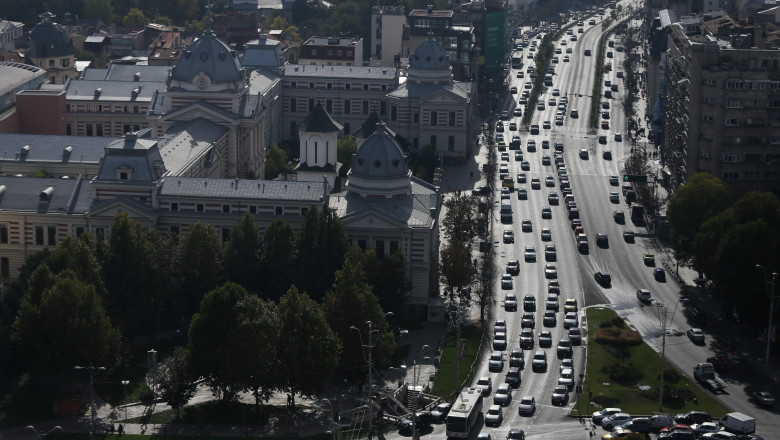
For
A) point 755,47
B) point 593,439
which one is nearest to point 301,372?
point 593,439

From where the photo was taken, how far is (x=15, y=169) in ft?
616

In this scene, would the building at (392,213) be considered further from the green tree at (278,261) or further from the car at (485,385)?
the car at (485,385)

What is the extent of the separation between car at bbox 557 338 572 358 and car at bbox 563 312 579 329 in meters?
7.11

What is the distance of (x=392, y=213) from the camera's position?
166m

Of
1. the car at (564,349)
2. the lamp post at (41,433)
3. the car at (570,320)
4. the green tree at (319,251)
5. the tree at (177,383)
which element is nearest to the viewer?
the lamp post at (41,433)

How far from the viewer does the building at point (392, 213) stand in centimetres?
16300

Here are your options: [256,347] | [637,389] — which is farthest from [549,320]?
[256,347]

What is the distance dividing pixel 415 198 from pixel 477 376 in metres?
31.5

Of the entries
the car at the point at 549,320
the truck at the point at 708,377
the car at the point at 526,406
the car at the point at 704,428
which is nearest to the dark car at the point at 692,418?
the car at the point at 704,428

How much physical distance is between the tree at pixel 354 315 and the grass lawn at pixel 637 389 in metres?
17.3

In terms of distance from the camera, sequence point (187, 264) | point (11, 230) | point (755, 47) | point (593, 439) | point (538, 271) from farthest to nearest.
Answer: point (755, 47) → point (538, 271) → point (11, 230) → point (187, 264) → point (593, 439)

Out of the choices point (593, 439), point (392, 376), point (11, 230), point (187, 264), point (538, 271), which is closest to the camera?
point (593, 439)

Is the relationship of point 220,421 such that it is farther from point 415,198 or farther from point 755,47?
point 755,47

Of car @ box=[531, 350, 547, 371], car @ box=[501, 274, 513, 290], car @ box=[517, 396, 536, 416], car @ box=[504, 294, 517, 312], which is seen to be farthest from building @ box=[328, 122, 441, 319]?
car @ box=[517, 396, 536, 416]
